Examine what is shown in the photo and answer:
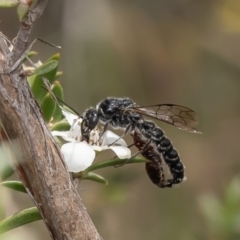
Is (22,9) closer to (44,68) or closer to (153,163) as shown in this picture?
(44,68)

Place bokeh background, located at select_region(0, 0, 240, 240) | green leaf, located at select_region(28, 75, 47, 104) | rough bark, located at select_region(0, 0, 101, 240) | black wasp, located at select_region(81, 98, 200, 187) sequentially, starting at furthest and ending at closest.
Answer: bokeh background, located at select_region(0, 0, 240, 240) → black wasp, located at select_region(81, 98, 200, 187) → green leaf, located at select_region(28, 75, 47, 104) → rough bark, located at select_region(0, 0, 101, 240)

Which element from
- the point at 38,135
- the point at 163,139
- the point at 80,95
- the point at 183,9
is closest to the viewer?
the point at 38,135

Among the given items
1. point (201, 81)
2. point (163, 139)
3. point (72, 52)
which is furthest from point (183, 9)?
point (163, 139)

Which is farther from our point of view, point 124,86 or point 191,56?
point 191,56

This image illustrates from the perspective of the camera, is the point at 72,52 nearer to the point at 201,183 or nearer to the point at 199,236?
the point at 201,183

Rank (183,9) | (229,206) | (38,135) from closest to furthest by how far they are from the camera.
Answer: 1. (38,135)
2. (229,206)
3. (183,9)

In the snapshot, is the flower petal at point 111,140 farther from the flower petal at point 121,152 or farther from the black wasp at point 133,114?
the black wasp at point 133,114

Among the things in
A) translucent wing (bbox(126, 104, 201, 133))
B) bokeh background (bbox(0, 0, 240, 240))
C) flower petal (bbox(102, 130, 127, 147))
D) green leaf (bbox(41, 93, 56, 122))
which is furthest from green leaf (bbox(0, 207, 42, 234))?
bokeh background (bbox(0, 0, 240, 240))

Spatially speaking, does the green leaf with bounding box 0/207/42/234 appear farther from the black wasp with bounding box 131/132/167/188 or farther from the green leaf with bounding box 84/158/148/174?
the black wasp with bounding box 131/132/167/188
